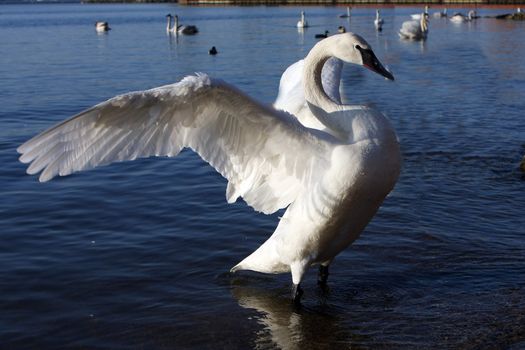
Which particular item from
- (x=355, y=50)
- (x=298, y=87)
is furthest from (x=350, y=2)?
(x=355, y=50)

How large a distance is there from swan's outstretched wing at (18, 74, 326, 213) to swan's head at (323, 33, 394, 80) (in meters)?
0.63

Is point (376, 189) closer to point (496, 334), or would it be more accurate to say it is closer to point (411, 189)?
point (496, 334)

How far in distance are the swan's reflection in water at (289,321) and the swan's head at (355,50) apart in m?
1.96

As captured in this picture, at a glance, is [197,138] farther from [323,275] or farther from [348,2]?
[348,2]

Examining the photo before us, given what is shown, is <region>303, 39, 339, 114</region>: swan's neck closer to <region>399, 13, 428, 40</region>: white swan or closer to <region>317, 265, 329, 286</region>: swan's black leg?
<region>317, 265, 329, 286</region>: swan's black leg

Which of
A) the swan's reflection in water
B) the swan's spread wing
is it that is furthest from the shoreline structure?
the swan's reflection in water

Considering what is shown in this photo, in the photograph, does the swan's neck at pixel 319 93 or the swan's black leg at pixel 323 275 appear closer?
the swan's neck at pixel 319 93

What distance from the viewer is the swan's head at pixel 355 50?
555cm

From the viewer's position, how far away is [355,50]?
5562 mm

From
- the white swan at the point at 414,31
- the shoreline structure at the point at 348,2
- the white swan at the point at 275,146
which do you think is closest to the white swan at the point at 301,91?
the white swan at the point at 275,146

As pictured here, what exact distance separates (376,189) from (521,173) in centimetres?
552

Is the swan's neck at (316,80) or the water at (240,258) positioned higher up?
the swan's neck at (316,80)

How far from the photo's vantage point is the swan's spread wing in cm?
653

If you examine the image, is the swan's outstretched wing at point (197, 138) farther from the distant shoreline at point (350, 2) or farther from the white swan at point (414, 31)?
the distant shoreline at point (350, 2)
